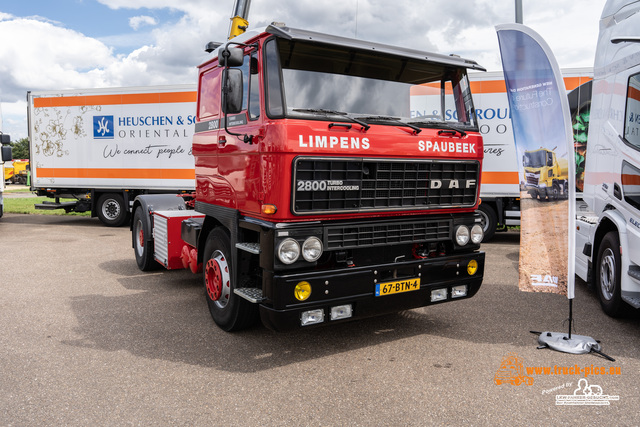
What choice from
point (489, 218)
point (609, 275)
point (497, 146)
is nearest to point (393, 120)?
point (609, 275)

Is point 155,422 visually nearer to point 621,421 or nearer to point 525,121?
point 621,421

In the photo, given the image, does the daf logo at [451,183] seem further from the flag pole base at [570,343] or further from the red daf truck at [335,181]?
the flag pole base at [570,343]

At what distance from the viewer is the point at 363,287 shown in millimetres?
4102

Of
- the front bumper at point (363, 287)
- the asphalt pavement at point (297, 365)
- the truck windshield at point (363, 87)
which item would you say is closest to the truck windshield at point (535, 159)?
the truck windshield at point (363, 87)

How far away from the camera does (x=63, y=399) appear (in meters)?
3.46

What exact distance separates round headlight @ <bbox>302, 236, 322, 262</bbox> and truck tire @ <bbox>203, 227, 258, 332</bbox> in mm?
867

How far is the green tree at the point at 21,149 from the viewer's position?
44.4 metres

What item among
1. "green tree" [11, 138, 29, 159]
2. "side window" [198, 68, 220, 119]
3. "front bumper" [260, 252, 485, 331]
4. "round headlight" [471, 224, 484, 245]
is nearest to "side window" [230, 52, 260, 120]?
"side window" [198, 68, 220, 119]

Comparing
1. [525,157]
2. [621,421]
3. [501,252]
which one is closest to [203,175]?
[525,157]

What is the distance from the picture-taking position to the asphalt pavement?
330 centimetres

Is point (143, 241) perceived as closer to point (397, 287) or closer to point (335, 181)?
point (335, 181)

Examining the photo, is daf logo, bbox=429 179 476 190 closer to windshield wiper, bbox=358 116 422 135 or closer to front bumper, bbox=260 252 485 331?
windshield wiper, bbox=358 116 422 135

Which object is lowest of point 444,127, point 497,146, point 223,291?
point 223,291

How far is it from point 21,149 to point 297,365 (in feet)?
164
